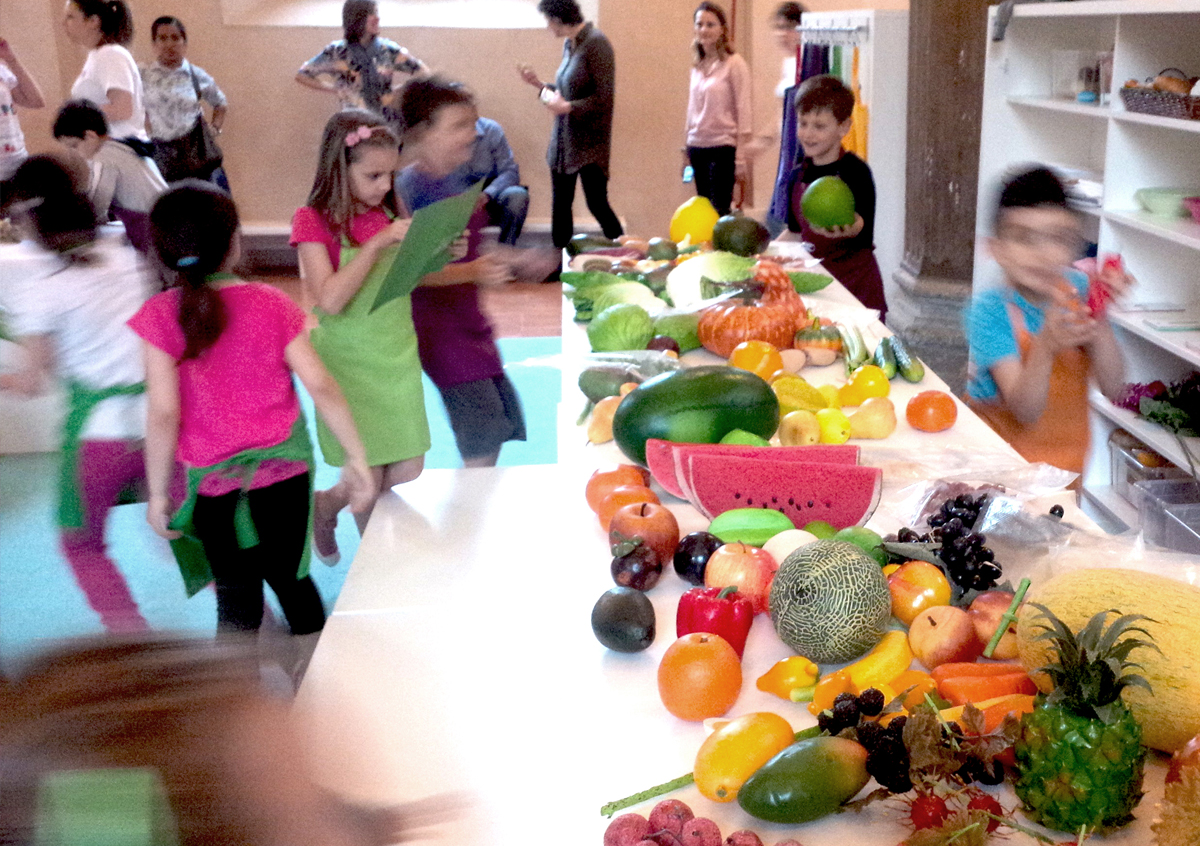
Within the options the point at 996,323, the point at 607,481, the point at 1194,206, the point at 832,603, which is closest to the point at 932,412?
the point at 996,323

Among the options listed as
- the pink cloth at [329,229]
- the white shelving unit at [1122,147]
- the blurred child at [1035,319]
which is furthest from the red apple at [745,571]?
the white shelving unit at [1122,147]

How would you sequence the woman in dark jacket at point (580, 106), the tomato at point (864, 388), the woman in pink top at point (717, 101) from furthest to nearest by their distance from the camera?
the woman in pink top at point (717, 101) → the woman in dark jacket at point (580, 106) → the tomato at point (864, 388)

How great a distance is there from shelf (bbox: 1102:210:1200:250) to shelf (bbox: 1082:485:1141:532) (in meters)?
0.78

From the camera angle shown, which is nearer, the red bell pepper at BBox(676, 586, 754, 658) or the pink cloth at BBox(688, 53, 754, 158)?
the red bell pepper at BBox(676, 586, 754, 658)

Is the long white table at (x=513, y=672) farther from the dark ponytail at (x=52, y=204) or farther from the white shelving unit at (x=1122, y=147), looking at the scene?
the white shelving unit at (x=1122, y=147)

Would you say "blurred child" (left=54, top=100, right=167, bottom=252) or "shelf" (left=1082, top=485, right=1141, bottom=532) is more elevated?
"blurred child" (left=54, top=100, right=167, bottom=252)

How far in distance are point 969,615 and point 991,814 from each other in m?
0.41

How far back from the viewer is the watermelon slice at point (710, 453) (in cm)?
181

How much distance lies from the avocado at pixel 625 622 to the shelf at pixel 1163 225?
213cm

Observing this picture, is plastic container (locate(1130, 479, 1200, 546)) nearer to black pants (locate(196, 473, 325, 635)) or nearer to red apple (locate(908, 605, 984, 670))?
red apple (locate(908, 605, 984, 670))

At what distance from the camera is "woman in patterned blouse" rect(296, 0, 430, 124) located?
695 cm

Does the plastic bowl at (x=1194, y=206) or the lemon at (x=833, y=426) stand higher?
the plastic bowl at (x=1194, y=206)

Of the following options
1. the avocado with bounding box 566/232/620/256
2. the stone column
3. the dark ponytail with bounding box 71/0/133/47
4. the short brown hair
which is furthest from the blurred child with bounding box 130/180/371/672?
the dark ponytail with bounding box 71/0/133/47

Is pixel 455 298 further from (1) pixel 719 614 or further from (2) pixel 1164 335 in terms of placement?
(2) pixel 1164 335
